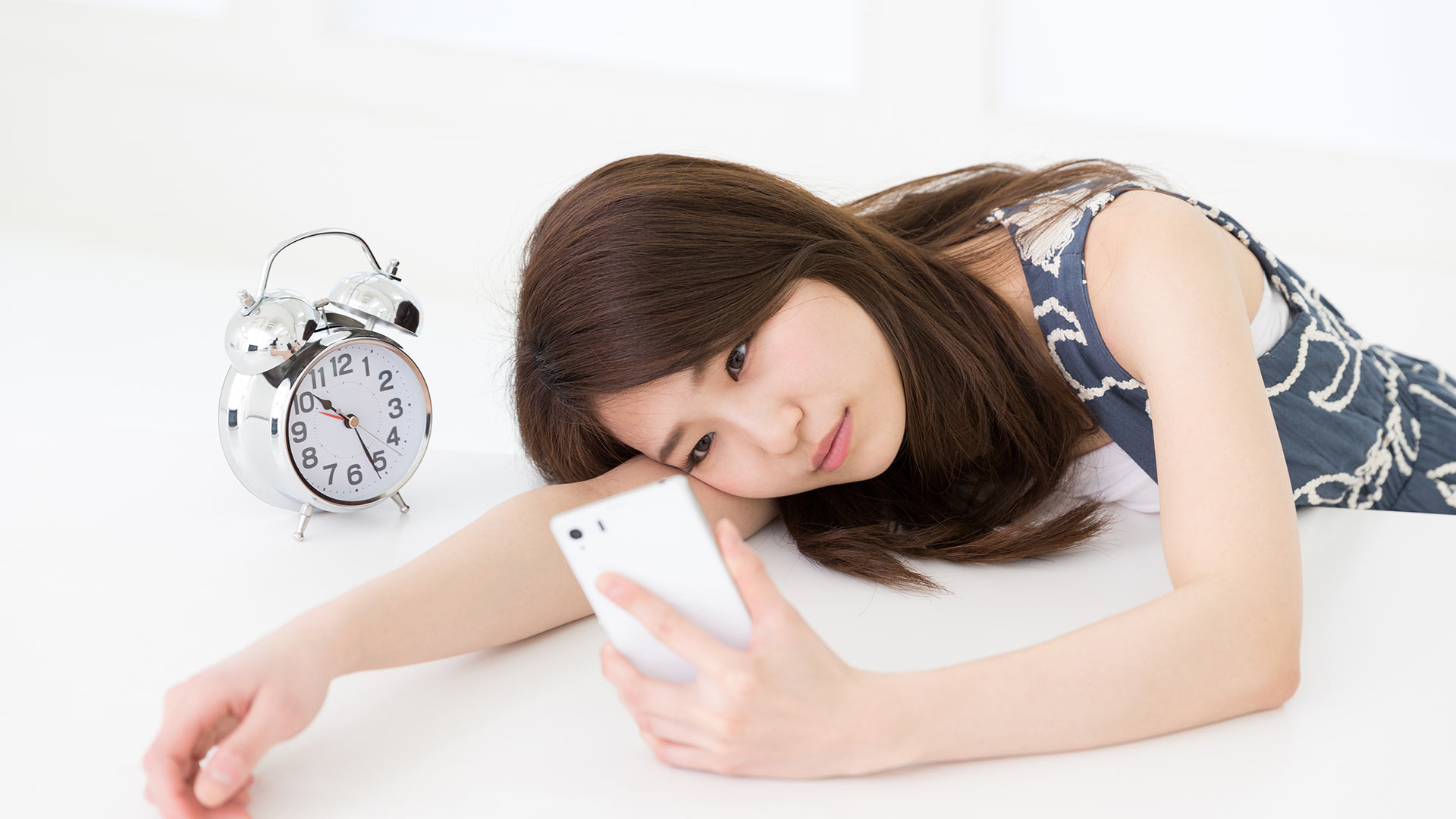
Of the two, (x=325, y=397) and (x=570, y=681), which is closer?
(x=570, y=681)

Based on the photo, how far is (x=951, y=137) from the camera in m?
3.24

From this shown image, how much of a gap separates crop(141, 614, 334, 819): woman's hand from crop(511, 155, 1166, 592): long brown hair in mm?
441

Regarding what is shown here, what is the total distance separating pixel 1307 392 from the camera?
54.6 inches

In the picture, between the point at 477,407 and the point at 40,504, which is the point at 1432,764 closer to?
the point at 40,504

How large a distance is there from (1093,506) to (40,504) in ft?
4.15

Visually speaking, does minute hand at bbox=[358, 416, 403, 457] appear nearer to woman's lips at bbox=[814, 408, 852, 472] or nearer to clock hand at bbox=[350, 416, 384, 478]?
clock hand at bbox=[350, 416, 384, 478]

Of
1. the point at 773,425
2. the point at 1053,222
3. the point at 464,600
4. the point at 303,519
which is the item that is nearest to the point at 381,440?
the point at 303,519

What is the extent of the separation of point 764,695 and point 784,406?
45cm

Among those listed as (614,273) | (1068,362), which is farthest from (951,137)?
(614,273)

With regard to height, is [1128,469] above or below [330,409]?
below

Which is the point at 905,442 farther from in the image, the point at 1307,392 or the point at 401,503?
the point at 401,503

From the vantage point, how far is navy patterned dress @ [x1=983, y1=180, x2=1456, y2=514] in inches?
50.3

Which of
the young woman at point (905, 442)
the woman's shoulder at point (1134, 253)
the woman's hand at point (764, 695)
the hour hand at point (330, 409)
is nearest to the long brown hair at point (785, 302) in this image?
the young woman at point (905, 442)

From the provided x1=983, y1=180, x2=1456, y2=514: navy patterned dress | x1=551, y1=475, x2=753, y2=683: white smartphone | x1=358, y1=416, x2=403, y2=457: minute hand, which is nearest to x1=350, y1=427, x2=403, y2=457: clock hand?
x1=358, y1=416, x2=403, y2=457: minute hand
